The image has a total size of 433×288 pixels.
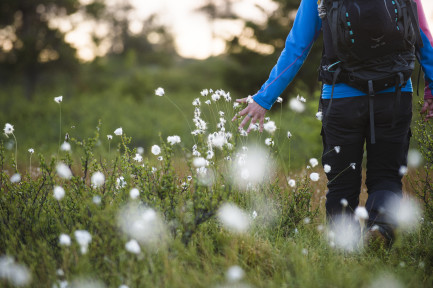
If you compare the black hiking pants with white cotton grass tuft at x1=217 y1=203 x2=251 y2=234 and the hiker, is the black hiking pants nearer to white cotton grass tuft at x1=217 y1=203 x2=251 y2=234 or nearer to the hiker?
the hiker

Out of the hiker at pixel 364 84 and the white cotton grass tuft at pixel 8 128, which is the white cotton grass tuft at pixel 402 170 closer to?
the hiker at pixel 364 84

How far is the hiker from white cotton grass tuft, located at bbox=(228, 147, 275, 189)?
0.41 metres

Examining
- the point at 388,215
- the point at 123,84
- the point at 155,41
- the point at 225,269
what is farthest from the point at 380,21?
the point at 155,41

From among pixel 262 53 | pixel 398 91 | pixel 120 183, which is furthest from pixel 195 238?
pixel 262 53

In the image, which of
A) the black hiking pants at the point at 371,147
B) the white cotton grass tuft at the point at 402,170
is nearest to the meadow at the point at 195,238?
the black hiking pants at the point at 371,147

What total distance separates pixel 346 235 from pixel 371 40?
1286mm

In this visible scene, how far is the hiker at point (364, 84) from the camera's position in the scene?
81.0 inches

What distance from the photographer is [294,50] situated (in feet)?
8.04

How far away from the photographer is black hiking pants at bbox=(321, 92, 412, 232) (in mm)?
2201

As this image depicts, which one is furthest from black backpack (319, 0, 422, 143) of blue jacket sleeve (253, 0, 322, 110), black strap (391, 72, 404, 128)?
blue jacket sleeve (253, 0, 322, 110)

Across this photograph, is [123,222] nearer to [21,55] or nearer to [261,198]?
[261,198]

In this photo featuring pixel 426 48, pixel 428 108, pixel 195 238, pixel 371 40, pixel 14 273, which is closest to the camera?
pixel 14 273

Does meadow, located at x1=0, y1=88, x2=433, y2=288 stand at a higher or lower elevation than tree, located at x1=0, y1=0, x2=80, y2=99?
lower

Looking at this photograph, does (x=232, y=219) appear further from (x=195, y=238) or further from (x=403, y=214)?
(x=403, y=214)
